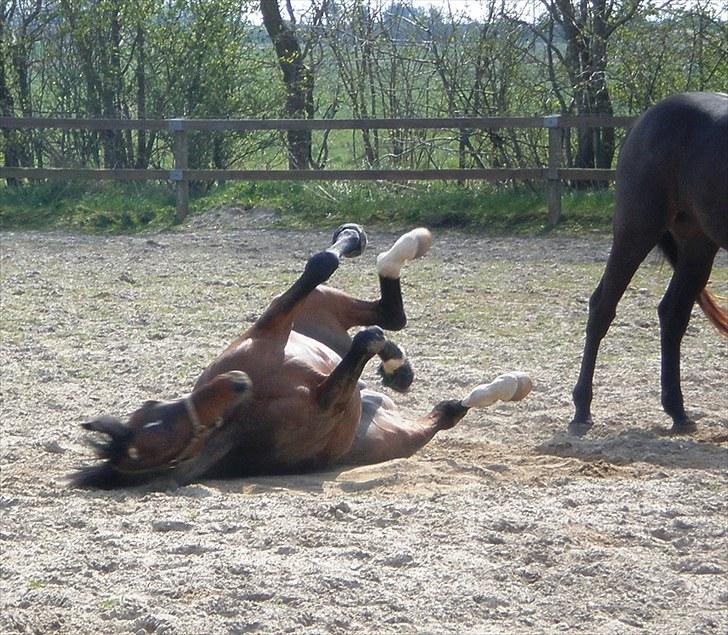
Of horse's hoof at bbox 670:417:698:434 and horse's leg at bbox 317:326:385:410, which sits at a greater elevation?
horse's leg at bbox 317:326:385:410

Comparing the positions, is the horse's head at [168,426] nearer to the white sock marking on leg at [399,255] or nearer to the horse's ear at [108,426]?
the horse's ear at [108,426]

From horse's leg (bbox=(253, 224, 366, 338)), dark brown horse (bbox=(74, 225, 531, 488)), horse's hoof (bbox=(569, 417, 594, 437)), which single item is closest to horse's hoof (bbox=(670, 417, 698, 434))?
horse's hoof (bbox=(569, 417, 594, 437))

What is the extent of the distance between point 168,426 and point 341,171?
1103 cm

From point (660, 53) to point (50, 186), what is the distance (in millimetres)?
8962

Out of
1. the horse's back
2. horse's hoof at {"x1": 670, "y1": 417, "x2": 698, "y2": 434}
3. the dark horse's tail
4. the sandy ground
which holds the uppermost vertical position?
the horse's back

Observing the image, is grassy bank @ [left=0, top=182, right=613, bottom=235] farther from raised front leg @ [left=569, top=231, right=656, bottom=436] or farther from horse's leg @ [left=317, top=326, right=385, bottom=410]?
horse's leg @ [left=317, top=326, right=385, bottom=410]

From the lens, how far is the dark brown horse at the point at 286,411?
4.64m

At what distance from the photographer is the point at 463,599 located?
3439 millimetres

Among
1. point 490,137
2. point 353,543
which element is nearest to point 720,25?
point 490,137

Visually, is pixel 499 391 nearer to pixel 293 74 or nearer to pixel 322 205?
pixel 322 205

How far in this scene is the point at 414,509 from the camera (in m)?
4.32

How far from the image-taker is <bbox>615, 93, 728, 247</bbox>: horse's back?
5.67 meters

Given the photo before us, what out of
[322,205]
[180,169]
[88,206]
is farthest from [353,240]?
[88,206]

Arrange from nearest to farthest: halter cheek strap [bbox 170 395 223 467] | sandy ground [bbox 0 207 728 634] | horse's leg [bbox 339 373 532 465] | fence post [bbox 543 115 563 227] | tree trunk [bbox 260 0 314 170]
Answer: sandy ground [bbox 0 207 728 634]
halter cheek strap [bbox 170 395 223 467]
horse's leg [bbox 339 373 532 465]
fence post [bbox 543 115 563 227]
tree trunk [bbox 260 0 314 170]
